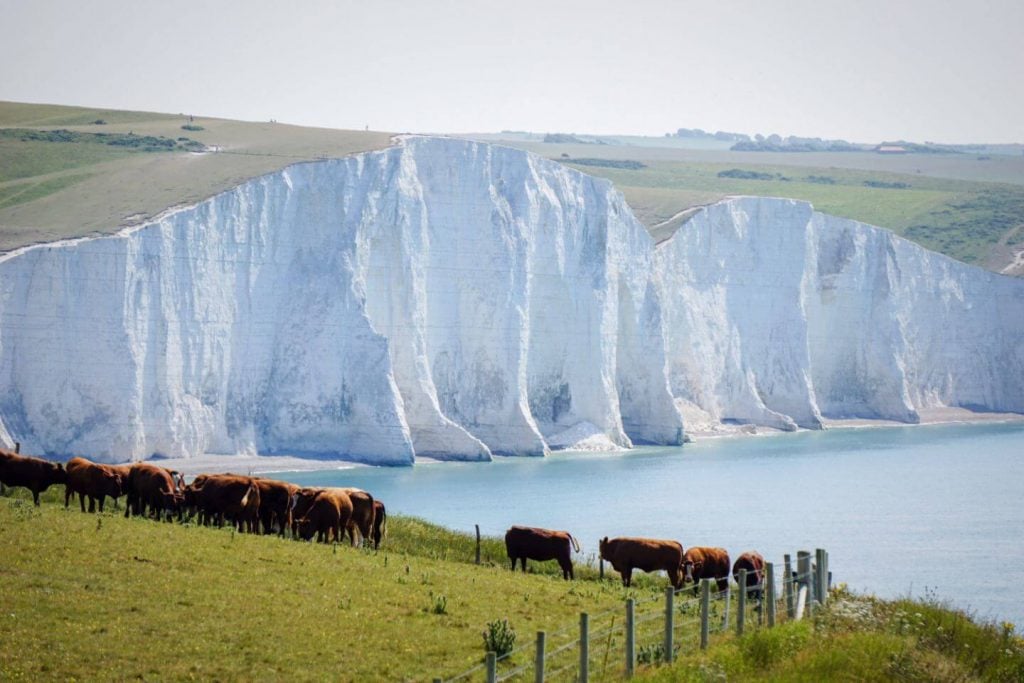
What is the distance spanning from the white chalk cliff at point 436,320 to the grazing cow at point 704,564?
3604 centimetres

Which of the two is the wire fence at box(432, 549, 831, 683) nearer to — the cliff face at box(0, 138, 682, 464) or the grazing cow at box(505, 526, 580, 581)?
the grazing cow at box(505, 526, 580, 581)

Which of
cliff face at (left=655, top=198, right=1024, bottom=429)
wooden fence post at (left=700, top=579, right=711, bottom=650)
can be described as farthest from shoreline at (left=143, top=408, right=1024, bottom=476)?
wooden fence post at (left=700, top=579, right=711, bottom=650)

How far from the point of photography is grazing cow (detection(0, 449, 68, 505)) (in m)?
27.0

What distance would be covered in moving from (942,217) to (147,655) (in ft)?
403

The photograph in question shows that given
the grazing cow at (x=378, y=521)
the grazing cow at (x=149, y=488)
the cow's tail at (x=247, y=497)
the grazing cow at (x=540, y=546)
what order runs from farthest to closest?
the grazing cow at (x=378, y=521), the grazing cow at (x=540, y=546), the grazing cow at (x=149, y=488), the cow's tail at (x=247, y=497)

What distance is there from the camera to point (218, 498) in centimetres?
2619

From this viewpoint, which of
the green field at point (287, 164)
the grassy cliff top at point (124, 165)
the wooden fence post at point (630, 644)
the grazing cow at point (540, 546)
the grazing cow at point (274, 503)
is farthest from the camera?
the green field at point (287, 164)

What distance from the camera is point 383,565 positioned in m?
23.6

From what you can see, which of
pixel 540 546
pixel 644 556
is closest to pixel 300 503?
pixel 540 546

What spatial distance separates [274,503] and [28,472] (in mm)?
4514

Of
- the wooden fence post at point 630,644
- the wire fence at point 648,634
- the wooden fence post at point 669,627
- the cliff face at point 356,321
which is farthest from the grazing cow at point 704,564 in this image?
the cliff face at point 356,321

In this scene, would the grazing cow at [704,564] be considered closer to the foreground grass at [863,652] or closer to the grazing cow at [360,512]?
the grazing cow at [360,512]

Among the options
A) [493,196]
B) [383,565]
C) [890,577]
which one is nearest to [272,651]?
[383,565]

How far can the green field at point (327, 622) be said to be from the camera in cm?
1623
